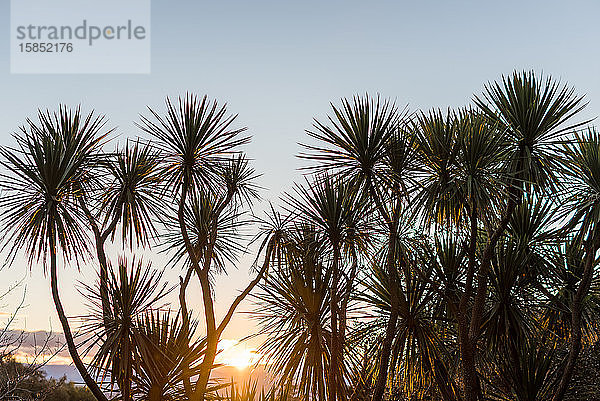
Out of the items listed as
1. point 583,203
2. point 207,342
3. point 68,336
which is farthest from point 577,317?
point 68,336

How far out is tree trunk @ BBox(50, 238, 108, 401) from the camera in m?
8.84

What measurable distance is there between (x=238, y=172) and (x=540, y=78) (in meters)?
5.13

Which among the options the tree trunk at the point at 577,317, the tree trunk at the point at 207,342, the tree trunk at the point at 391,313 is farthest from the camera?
the tree trunk at the point at 207,342

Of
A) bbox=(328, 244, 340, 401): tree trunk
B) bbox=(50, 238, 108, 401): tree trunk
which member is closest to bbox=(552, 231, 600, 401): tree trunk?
bbox=(328, 244, 340, 401): tree trunk

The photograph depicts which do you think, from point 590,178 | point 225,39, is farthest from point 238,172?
point 590,178

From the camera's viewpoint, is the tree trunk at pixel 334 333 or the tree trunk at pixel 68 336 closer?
the tree trunk at pixel 334 333

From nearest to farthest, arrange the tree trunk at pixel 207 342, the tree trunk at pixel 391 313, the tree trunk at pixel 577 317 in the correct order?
the tree trunk at pixel 391 313
the tree trunk at pixel 577 317
the tree trunk at pixel 207 342

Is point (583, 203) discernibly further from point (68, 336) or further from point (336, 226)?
point (68, 336)

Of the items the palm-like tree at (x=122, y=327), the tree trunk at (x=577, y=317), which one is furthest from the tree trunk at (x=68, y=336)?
the tree trunk at (x=577, y=317)

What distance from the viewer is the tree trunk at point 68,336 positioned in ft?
29.0

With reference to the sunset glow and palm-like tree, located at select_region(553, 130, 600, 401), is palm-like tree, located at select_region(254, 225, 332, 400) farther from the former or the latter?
palm-like tree, located at select_region(553, 130, 600, 401)

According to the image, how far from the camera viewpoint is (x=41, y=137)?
916 centimetres

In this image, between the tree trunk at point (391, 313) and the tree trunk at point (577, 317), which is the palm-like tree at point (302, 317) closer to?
the tree trunk at point (391, 313)

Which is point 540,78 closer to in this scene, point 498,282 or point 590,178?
point 590,178
